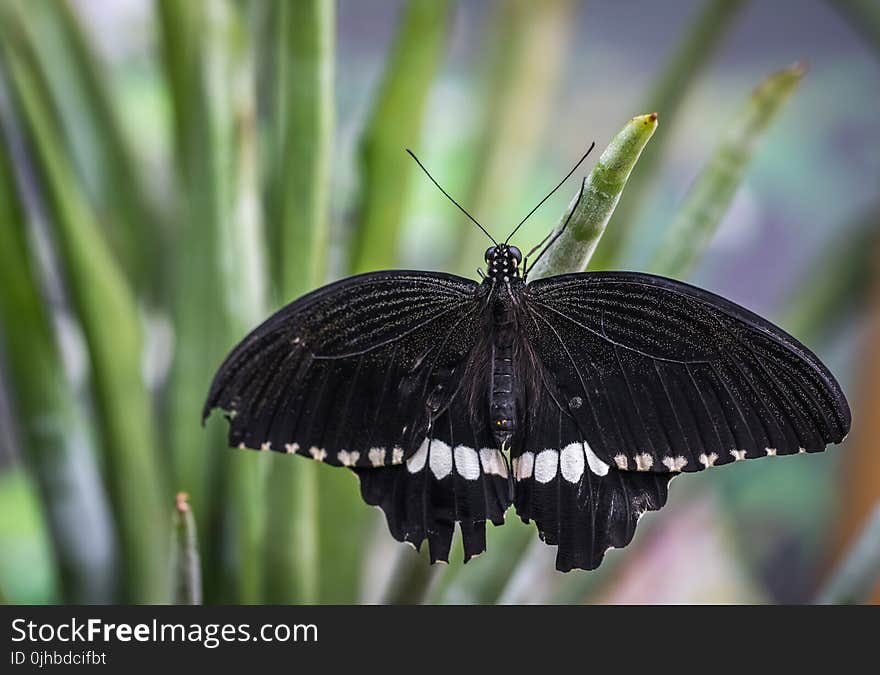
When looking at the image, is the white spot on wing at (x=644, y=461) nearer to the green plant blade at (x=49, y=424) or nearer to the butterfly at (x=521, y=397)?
the butterfly at (x=521, y=397)

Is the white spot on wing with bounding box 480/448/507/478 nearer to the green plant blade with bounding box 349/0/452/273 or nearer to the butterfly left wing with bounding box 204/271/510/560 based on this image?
the butterfly left wing with bounding box 204/271/510/560

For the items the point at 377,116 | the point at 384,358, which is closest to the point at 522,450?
the point at 384,358

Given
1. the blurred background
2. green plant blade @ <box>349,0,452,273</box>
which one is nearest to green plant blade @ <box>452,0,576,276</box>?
the blurred background

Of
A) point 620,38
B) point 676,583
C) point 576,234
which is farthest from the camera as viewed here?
point 620,38

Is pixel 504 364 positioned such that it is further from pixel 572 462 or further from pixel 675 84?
pixel 675 84

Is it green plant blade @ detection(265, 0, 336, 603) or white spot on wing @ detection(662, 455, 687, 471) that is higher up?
green plant blade @ detection(265, 0, 336, 603)
